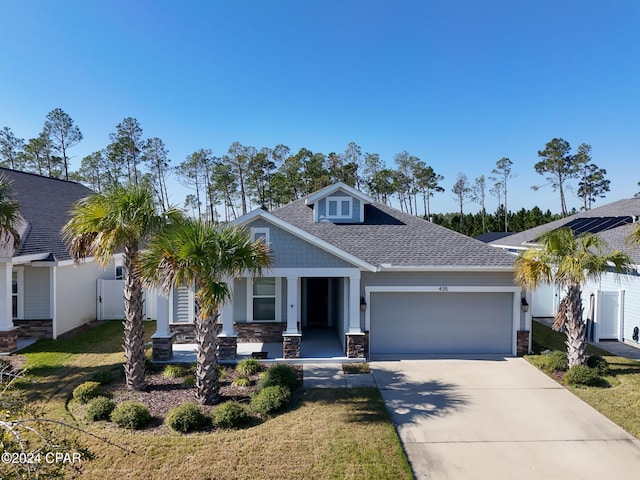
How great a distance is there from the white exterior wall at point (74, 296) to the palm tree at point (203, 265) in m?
7.45

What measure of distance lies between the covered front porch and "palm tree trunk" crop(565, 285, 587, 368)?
5.85m

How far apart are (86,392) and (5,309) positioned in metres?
6.01

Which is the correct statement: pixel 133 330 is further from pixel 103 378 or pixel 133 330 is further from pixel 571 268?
pixel 571 268

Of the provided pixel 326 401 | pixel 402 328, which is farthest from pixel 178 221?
pixel 402 328

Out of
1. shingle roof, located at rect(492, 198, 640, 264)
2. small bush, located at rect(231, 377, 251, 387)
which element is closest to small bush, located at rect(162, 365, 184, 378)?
small bush, located at rect(231, 377, 251, 387)

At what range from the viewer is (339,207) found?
15141mm

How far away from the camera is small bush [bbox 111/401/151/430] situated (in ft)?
23.5

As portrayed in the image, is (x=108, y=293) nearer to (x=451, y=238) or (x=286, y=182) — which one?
(x=451, y=238)

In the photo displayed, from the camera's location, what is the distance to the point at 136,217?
8102mm

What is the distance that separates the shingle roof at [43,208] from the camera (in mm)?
13516

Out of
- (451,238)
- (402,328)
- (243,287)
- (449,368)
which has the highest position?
(451,238)

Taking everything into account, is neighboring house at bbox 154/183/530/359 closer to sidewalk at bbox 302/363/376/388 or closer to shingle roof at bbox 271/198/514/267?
shingle roof at bbox 271/198/514/267

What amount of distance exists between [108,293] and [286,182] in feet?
91.0

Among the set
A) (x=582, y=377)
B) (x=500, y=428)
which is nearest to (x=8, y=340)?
(x=500, y=428)
